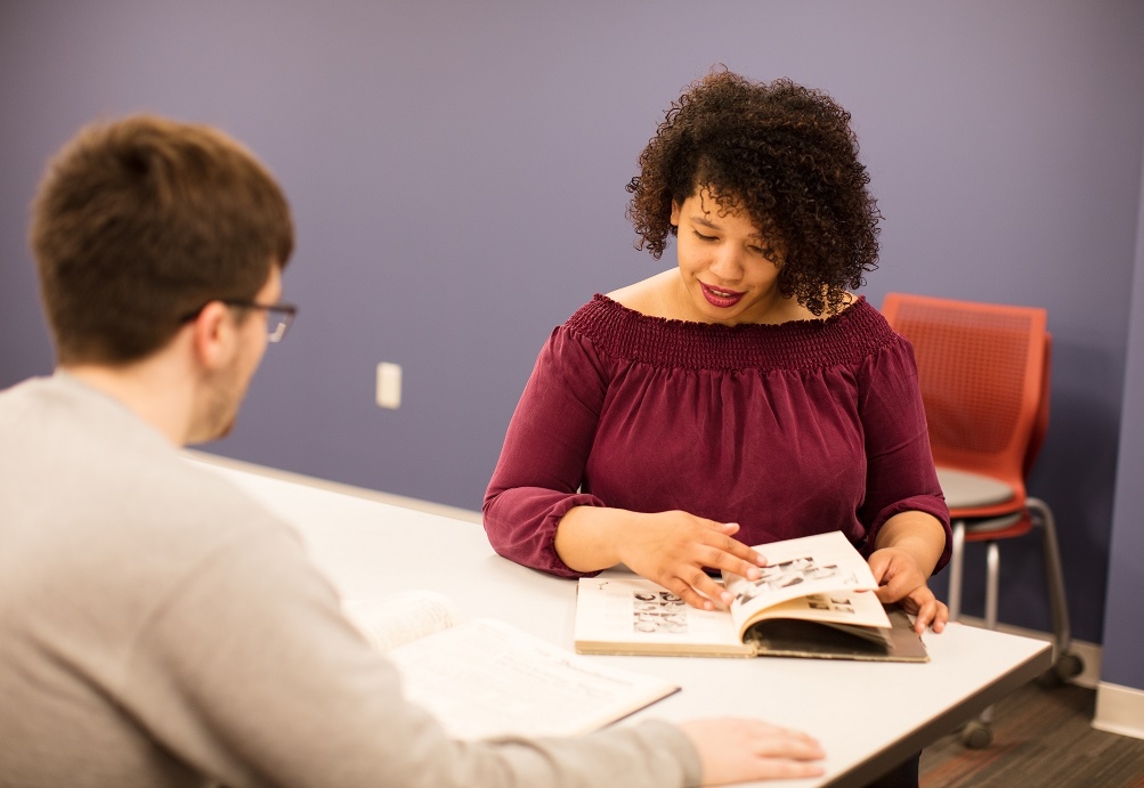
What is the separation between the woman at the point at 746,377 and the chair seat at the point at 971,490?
1.02 m

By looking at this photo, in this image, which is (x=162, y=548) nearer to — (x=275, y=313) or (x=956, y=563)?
(x=275, y=313)

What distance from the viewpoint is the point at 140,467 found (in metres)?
0.88

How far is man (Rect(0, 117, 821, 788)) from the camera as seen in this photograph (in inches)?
33.3

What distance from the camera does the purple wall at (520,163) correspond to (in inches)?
123

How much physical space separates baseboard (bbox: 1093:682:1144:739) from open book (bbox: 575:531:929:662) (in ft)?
5.40

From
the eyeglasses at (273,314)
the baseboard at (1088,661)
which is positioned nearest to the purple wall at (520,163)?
the baseboard at (1088,661)

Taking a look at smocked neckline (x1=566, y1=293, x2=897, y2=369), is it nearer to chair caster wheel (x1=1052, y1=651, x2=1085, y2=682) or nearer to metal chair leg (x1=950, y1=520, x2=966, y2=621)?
metal chair leg (x1=950, y1=520, x2=966, y2=621)

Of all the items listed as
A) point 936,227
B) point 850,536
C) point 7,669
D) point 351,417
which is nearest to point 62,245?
point 7,669

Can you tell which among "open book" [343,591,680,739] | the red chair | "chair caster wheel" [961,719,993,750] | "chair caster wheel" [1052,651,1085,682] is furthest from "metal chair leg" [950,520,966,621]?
"open book" [343,591,680,739]

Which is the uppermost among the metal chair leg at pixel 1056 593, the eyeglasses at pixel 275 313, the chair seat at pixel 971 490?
the eyeglasses at pixel 275 313

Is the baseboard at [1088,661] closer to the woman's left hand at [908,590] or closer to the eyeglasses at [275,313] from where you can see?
the woman's left hand at [908,590]

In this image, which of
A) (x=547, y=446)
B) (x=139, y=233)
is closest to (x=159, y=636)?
(x=139, y=233)

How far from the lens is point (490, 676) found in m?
1.30

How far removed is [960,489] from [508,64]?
2025 mm
